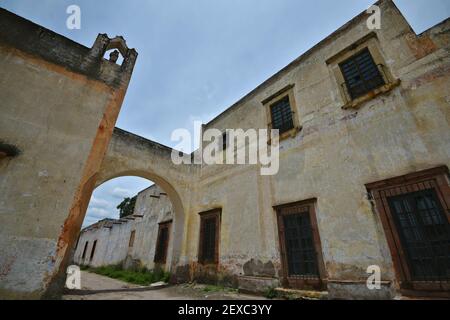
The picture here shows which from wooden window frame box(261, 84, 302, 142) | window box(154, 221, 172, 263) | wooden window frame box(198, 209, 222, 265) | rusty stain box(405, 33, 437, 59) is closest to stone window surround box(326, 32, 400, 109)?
rusty stain box(405, 33, 437, 59)

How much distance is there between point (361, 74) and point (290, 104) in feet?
7.49

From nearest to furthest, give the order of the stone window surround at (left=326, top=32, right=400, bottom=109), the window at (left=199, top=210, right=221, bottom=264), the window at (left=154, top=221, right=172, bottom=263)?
1. the stone window surround at (left=326, top=32, right=400, bottom=109)
2. the window at (left=199, top=210, right=221, bottom=264)
3. the window at (left=154, top=221, right=172, bottom=263)

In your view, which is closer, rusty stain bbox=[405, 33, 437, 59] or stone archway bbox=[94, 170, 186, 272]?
rusty stain bbox=[405, 33, 437, 59]

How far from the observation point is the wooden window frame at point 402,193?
155 inches

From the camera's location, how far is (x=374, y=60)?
19.7ft

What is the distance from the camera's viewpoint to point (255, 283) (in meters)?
6.39

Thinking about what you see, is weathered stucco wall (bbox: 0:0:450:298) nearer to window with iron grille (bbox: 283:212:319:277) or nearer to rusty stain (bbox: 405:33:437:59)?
rusty stain (bbox: 405:33:437:59)

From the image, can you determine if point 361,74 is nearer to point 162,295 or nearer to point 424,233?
point 424,233

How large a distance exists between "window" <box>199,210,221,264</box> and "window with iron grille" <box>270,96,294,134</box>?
13.8 feet

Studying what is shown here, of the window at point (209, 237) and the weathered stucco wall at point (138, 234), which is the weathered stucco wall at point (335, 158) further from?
the weathered stucco wall at point (138, 234)

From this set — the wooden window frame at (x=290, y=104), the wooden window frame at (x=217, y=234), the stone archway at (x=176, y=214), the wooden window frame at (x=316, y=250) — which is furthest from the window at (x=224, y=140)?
the wooden window frame at (x=316, y=250)

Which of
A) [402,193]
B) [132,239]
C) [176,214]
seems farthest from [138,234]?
[402,193]

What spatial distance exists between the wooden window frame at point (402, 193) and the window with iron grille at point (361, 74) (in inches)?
105

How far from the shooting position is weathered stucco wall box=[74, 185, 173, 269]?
1241cm
